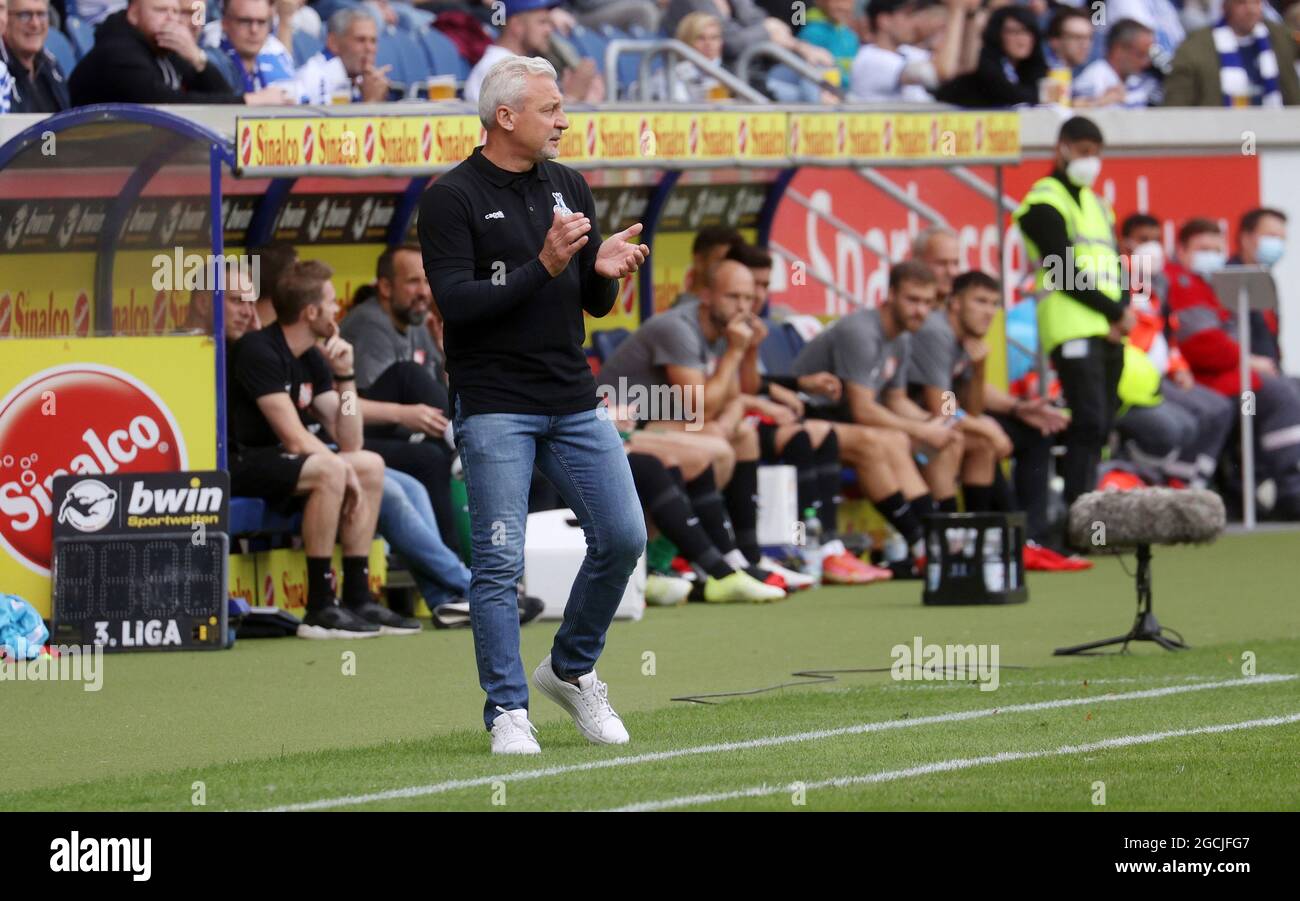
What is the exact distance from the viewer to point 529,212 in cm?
806

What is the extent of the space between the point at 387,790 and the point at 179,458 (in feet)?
17.7

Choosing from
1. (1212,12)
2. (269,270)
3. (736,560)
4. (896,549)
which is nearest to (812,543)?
(896,549)

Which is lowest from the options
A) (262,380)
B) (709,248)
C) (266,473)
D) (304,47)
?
(266,473)

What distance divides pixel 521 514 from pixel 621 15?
1294 centimetres

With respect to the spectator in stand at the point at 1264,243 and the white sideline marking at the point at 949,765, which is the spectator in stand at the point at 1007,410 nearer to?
the spectator in stand at the point at 1264,243

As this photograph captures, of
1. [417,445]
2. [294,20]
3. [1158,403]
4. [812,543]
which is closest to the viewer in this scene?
[417,445]

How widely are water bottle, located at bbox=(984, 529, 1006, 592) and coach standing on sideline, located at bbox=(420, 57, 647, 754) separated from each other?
18.2ft

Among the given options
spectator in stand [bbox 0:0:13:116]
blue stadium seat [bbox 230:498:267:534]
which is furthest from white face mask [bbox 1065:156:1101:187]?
spectator in stand [bbox 0:0:13:116]

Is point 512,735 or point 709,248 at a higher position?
point 709,248

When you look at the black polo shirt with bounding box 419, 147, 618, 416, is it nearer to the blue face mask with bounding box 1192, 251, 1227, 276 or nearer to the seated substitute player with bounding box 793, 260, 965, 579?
the seated substitute player with bounding box 793, 260, 965, 579

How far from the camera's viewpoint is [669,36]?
65.6 feet

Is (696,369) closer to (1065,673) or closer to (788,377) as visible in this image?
(788,377)

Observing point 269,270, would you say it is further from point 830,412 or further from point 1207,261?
point 1207,261

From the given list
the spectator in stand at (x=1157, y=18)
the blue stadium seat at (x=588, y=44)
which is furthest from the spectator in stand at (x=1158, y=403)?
the spectator in stand at (x=1157, y=18)
